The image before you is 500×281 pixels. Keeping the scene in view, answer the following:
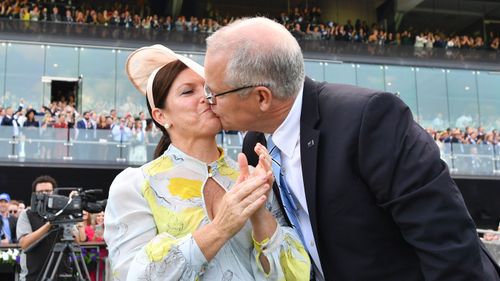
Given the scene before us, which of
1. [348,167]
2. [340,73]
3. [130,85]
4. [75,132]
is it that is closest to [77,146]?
[75,132]

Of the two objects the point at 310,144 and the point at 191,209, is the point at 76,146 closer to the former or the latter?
the point at 191,209

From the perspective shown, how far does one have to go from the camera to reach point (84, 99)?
1834 centimetres

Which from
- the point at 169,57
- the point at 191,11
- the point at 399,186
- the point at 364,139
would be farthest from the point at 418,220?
the point at 191,11

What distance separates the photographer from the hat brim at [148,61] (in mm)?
2082

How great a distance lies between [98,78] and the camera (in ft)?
61.6

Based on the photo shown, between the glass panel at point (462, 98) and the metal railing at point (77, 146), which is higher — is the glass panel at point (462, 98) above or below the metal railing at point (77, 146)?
above

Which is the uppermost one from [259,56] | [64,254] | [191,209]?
[259,56]

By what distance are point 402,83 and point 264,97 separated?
67.0 ft

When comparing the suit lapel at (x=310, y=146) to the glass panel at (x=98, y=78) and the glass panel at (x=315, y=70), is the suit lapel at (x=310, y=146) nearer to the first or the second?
the glass panel at (x=98, y=78)

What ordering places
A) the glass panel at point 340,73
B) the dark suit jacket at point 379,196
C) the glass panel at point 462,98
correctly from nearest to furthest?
the dark suit jacket at point 379,196 → the glass panel at point 340,73 → the glass panel at point 462,98

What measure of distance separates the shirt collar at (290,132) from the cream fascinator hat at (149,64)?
34 centimetres

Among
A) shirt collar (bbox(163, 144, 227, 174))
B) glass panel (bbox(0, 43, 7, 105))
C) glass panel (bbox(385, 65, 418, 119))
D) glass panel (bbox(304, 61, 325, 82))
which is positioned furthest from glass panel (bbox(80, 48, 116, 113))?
shirt collar (bbox(163, 144, 227, 174))

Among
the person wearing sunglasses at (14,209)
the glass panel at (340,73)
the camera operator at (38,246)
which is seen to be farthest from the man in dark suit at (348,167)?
the glass panel at (340,73)

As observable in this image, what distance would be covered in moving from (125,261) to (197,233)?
26 cm
